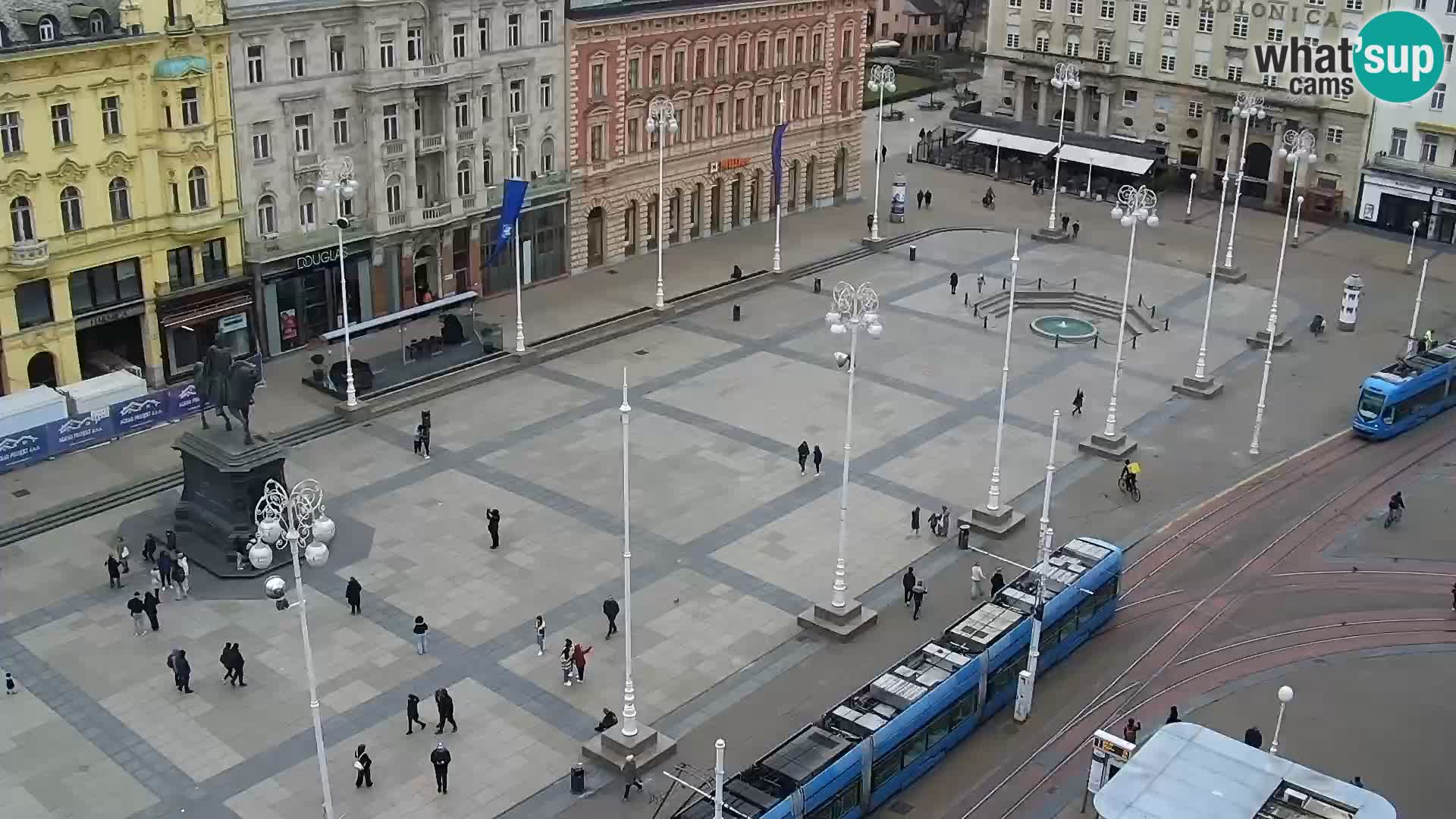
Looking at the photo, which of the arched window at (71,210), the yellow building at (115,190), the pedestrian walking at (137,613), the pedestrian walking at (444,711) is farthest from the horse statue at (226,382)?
the pedestrian walking at (444,711)

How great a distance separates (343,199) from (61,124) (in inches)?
536

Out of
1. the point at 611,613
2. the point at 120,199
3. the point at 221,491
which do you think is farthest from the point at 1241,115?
the point at 221,491

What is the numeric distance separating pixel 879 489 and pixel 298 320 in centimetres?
3035

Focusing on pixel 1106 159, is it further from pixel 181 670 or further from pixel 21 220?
pixel 181 670

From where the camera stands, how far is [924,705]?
131 ft

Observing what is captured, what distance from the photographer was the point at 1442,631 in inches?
1949

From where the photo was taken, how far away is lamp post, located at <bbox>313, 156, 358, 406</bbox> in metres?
59.2

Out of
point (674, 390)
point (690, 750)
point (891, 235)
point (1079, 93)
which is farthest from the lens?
point (1079, 93)

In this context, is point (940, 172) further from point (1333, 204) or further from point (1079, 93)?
point (1333, 204)

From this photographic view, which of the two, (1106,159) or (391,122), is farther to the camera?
(1106,159)

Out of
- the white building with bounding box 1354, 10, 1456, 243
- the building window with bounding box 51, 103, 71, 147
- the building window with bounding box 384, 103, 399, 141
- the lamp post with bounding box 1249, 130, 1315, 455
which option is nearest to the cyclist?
the lamp post with bounding box 1249, 130, 1315, 455

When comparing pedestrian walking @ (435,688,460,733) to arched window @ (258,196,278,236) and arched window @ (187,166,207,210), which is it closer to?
arched window @ (187,166,207,210)

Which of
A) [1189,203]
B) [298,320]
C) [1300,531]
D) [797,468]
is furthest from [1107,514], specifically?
[1189,203]

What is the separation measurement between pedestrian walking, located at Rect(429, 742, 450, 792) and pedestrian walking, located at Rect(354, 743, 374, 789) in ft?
5.54
